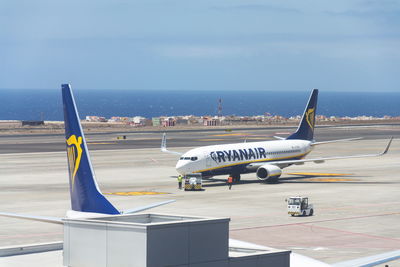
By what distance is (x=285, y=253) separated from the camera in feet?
72.6

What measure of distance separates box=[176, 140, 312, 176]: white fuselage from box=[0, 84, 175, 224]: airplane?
45.9 metres

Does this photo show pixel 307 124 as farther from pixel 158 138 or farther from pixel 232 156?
pixel 158 138

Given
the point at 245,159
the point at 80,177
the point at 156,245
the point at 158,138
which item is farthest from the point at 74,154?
the point at 158,138

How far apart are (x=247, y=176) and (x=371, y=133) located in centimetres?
8538

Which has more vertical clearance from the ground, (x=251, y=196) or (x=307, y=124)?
(x=307, y=124)

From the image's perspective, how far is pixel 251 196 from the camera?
69062 millimetres

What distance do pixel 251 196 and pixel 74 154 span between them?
41.9 m

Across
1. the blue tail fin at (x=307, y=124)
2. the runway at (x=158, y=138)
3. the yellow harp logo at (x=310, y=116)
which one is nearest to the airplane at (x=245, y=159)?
the blue tail fin at (x=307, y=124)

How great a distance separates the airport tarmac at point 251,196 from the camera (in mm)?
48312

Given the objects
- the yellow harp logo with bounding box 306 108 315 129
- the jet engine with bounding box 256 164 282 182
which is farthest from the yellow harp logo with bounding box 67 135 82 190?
the yellow harp logo with bounding box 306 108 315 129

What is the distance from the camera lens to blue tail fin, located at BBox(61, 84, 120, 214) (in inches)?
→ 1101

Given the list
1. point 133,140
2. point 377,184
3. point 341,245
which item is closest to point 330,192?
point 377,184

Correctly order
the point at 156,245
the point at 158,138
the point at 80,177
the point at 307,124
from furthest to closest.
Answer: the point at 158,138, the point at 307,124, the point at 80,177, the point at 156,245

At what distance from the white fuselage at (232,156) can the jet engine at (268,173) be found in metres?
1.16
